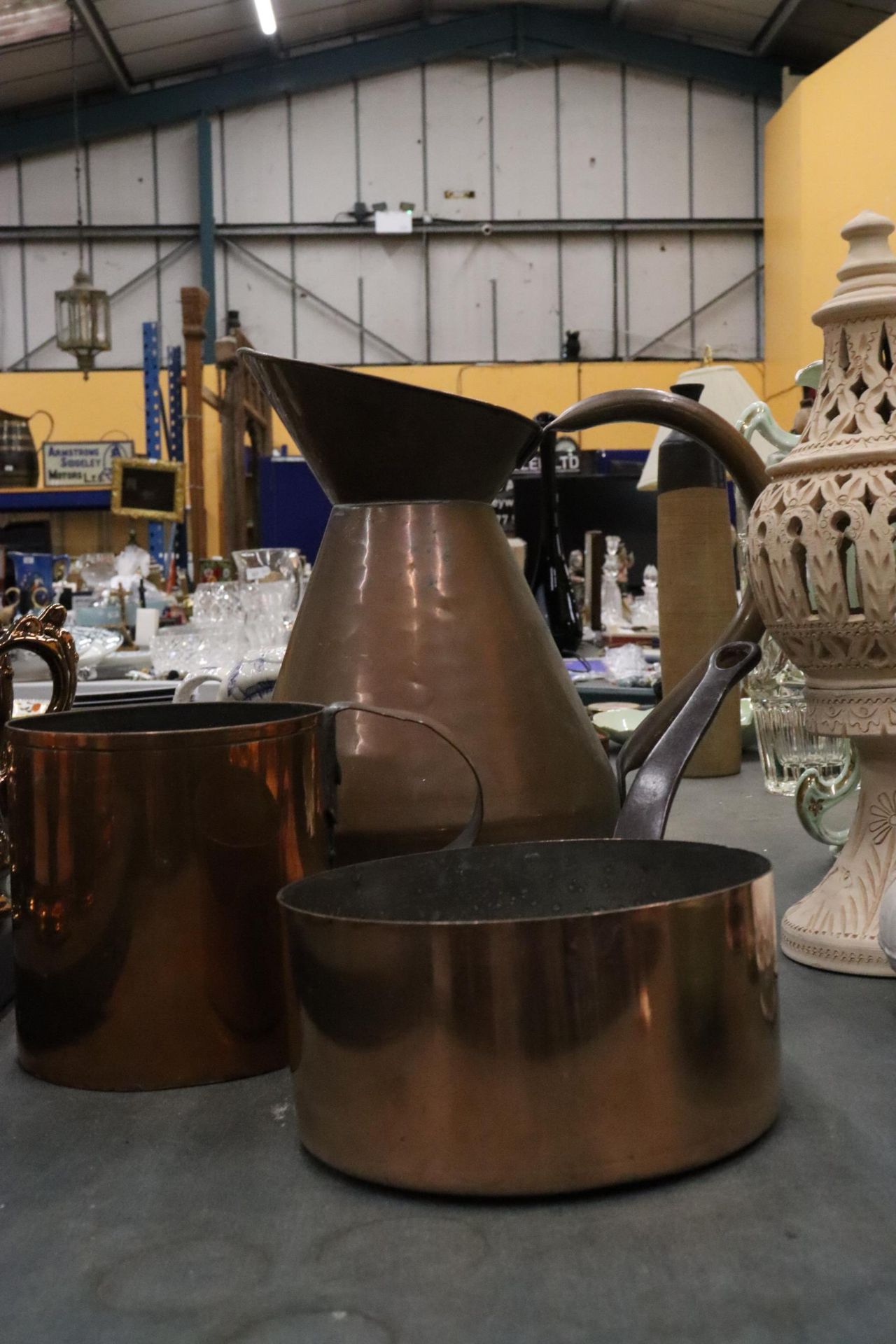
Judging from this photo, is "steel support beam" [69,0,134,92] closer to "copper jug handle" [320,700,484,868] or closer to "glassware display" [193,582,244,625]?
"glassware display" [193,582,244,625]

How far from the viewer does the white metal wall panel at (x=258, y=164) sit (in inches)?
340

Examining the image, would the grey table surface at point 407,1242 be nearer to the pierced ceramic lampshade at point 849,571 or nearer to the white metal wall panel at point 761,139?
the pierced ceramic lampshade at point 849,571

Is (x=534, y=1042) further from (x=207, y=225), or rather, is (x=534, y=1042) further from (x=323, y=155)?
(x=323, y=155)

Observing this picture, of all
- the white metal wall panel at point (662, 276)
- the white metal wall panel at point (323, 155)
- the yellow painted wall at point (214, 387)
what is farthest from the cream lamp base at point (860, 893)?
the white metal wall panel at point (323, 155)

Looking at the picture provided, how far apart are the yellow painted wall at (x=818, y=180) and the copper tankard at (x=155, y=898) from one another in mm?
6827

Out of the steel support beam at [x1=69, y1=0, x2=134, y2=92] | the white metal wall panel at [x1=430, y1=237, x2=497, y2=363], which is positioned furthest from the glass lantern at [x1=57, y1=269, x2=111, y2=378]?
the white metal wall panel at [x1=430, y1=237, x2=497, y2=363]

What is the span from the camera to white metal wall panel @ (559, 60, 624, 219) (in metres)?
8.80

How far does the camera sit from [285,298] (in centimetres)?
864

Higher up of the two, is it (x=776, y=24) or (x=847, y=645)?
(x=776, y=24)

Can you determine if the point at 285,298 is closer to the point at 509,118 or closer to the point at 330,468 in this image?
the point at 509,118

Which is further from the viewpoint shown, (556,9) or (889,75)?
(556,9)

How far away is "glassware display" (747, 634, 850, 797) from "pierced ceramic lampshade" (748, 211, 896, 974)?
1.10ft

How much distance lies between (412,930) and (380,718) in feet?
Answer: 0.59

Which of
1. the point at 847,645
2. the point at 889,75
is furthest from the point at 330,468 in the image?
the point at 889,75
